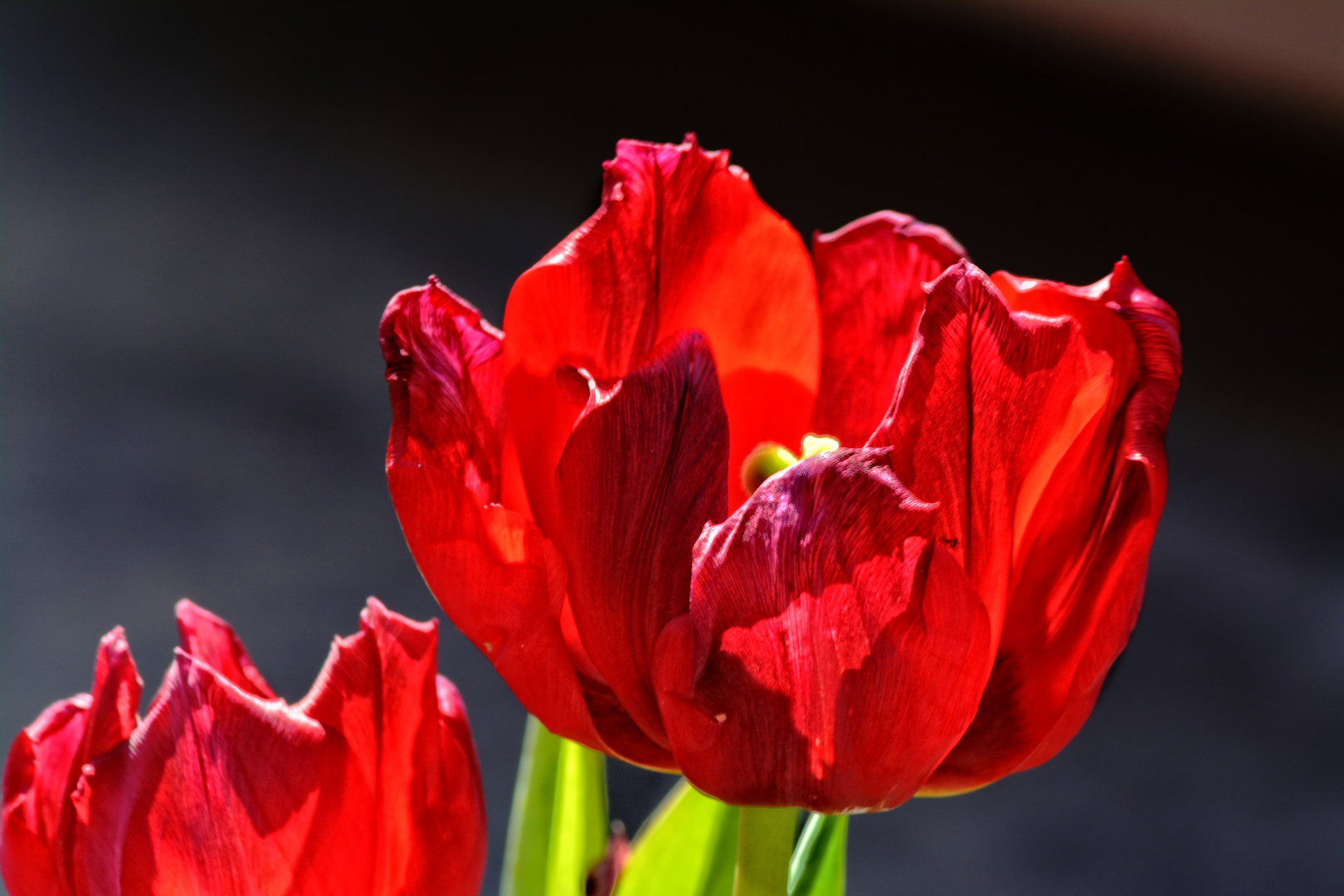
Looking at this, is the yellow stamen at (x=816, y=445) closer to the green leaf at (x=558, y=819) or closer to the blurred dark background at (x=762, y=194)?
the green leaf at (x=558, y=819)

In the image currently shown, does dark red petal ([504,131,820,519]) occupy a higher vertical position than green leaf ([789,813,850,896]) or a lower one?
higher

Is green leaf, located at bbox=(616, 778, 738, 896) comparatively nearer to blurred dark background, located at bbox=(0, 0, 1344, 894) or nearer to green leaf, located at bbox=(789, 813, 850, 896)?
green leaf, located at bbox=(789, 813, 850, 896)

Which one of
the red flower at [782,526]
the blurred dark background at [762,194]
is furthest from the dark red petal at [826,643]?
the blurred dark background at [762,194]

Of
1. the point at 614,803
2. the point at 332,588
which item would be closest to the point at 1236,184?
the point at 332,588

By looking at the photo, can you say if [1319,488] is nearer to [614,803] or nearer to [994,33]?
[994,33]

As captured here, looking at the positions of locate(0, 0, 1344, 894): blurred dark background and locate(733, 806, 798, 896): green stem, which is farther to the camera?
locate(0, 0, 1344, 894): blurred dark background

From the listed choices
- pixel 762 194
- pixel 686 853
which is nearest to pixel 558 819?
pixel 686 853

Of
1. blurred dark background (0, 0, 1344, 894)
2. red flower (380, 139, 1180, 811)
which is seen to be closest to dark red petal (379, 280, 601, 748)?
red flower (380, 139, 1180, 811)
